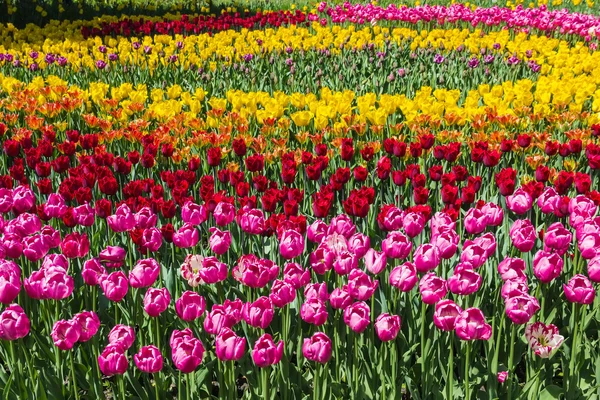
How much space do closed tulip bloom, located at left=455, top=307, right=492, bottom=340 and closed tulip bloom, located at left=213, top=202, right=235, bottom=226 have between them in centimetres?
130

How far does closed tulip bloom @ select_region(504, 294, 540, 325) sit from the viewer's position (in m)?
2.07

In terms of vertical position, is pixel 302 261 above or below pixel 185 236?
below

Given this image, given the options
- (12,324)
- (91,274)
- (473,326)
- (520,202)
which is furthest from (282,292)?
(520,202)

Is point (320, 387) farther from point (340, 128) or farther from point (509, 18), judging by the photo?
point (509, 18)

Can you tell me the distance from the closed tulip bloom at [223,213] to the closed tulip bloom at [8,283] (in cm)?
94

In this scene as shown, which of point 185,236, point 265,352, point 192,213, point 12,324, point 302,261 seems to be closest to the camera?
point 265,352

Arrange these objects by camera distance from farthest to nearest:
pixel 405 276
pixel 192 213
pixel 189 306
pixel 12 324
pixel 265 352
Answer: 1. pixel 192 213
2. pixel 405 276
3. pixel 189 306
4. pixel 12 324
5. pixel 265 352

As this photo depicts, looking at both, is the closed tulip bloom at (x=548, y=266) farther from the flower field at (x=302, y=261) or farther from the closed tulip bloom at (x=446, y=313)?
the closed tulip bloom at (x=446, y=313)

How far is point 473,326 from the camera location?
6.54 feet

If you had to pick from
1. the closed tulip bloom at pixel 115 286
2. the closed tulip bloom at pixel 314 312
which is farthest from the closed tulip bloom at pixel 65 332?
the closed tulip bloom at pixel 314 312

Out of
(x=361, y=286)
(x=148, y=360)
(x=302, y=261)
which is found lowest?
(x=302, y=261)

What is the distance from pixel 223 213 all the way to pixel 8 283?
1.05m

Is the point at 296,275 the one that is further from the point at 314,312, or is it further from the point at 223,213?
the point at 223,213

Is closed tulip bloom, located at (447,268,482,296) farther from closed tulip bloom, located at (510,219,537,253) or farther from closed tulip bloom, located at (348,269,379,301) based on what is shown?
closed tulip bloom, located at (510,219,537,253)
